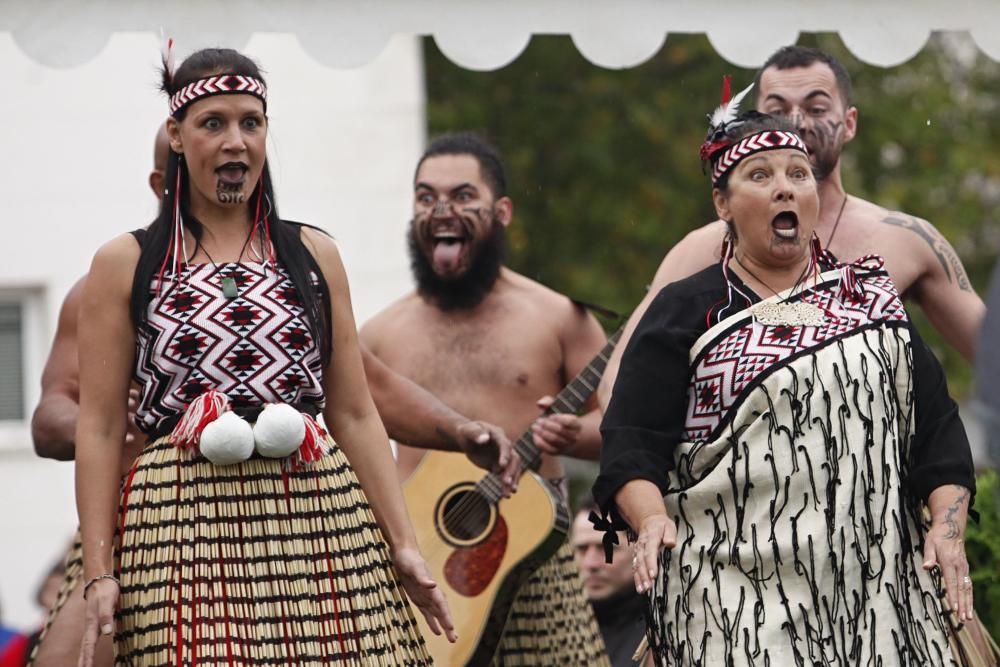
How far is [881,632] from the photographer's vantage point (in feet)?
15.2

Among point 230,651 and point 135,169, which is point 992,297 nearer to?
point 230,651

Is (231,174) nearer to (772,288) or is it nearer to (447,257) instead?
(772,288)

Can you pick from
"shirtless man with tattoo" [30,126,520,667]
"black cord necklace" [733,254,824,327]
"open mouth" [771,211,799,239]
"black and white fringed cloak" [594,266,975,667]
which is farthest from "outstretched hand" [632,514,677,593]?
"shirtless man with tattoo" [30,126,520,667]

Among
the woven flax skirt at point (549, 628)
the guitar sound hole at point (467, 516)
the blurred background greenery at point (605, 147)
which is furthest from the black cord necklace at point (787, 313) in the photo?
the blurred background greenery at point (605, 147)

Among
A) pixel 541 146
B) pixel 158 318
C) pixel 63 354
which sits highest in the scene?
pixel 541 146

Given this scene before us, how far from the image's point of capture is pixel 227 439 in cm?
452

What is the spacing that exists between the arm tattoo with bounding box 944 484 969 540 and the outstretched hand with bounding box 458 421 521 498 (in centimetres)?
214

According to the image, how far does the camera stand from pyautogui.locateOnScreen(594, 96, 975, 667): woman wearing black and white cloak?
15.2ft

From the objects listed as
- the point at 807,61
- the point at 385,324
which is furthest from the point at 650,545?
the point at 385,324

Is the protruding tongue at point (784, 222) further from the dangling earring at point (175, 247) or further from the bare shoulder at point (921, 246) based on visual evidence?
the dangling earring at point (175, 247)

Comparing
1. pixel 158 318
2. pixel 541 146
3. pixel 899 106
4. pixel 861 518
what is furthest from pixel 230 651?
pixel 899 106

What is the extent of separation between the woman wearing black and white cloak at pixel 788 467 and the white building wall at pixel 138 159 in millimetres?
8152

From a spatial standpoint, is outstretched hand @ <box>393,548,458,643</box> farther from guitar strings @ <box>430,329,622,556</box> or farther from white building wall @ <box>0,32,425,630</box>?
white building wall @ <box>0,32,425,630</box>

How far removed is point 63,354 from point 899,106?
1517cm
